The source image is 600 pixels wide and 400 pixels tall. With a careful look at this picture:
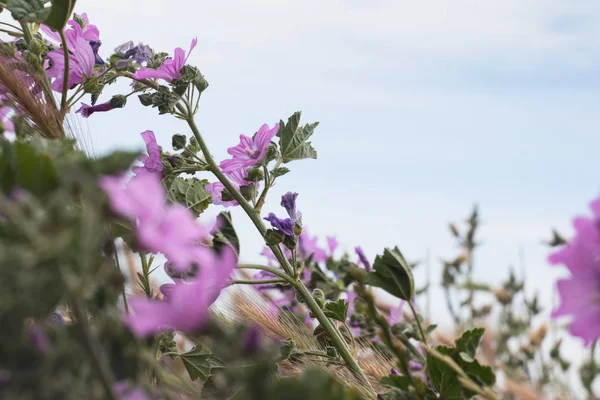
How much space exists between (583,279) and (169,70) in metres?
0.45

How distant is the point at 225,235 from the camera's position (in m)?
0.51

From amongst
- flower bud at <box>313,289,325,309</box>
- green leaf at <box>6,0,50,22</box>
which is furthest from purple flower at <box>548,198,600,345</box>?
green leaf at <box>6,0,50,22</box>

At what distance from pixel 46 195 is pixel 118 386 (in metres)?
0.09

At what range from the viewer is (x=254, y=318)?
717mm

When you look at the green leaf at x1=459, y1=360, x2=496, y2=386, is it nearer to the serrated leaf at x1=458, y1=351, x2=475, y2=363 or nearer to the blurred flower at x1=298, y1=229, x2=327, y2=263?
the serrated leaf at x1=458, y1=351, x2=475, y2=363

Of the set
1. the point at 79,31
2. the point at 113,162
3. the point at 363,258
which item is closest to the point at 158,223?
the point at 113,162

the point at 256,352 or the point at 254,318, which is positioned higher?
the point at 256,352

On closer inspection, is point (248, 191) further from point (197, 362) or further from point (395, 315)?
point (395, 315)

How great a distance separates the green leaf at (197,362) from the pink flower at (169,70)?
0.25 m

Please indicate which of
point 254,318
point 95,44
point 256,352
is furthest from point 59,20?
point 256,352

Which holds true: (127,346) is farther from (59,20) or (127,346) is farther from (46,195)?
(59,20)

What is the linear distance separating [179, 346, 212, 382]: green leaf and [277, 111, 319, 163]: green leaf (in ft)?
0.65

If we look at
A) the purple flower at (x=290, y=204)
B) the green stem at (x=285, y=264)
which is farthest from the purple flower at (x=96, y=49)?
the purple flower at (x=290, y=204)

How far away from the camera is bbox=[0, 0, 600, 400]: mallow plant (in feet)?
0.94
